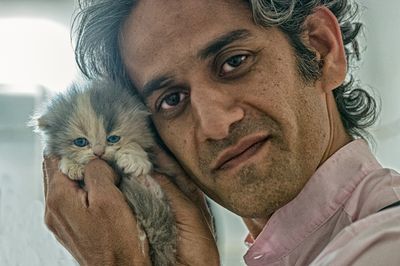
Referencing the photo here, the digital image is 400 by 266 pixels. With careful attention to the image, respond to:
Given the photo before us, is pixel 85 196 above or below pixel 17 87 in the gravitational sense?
below

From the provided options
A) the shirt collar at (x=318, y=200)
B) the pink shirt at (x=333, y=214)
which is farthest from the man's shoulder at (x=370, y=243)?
the shirt collar at (x=318, y=200)

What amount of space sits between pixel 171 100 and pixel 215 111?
0.56 ft

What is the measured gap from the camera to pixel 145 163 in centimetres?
110

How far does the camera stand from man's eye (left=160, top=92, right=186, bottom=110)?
1204 mm

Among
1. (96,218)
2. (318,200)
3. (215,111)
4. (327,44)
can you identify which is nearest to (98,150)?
(96,218)

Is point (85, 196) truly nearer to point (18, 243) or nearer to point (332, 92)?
point (332, 92)

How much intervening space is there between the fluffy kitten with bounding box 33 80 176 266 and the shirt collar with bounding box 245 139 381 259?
0.64ft

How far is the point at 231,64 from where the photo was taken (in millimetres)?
1136

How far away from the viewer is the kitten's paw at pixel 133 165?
1.09 m

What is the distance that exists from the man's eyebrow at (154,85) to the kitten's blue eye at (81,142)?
7.5 inches

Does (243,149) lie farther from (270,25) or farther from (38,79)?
(38,79)

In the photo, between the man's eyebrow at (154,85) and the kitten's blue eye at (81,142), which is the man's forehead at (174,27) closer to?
the man's eyebrow at (154,85)

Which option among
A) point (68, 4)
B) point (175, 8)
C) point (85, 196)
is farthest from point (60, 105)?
point (68, 4)

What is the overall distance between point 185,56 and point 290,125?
245 millimetres
